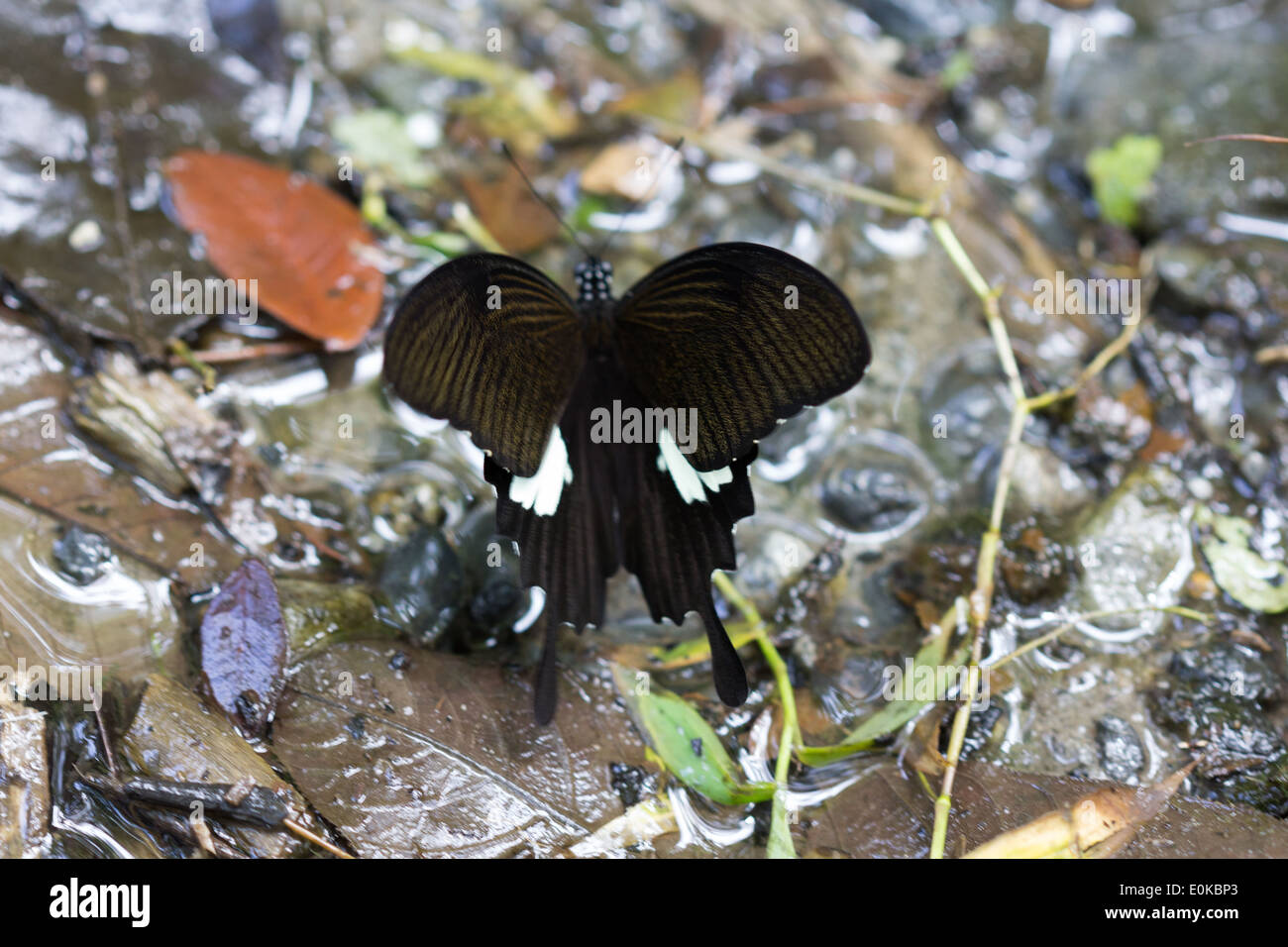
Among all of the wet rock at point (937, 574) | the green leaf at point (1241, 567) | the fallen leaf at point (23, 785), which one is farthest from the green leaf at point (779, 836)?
the fallen leaf at point (23, 785)

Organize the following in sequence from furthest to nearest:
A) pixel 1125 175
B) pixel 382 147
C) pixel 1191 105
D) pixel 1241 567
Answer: pixel 1191 105 < pixel 1125 175 < pixel 382 147 < pixel 1241 567

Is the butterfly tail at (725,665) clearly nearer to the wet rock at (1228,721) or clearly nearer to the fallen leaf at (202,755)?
the fallen leaf at (202,755)

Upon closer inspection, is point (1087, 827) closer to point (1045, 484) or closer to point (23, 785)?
point (1045, 484)

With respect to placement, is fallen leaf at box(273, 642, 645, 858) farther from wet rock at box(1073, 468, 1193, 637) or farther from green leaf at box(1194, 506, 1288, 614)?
green leaf at box(1194, 506, 1288, 614)

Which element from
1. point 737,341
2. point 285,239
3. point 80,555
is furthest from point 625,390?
point 80,555

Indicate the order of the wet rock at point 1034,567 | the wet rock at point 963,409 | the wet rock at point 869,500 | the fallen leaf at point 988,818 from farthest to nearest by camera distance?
the wet rock at point 963,409 → the wet rock at point 869,500 → the wet rock at point 1034,567 → the fallen leaf at point 988,818

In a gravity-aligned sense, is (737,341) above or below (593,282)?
below

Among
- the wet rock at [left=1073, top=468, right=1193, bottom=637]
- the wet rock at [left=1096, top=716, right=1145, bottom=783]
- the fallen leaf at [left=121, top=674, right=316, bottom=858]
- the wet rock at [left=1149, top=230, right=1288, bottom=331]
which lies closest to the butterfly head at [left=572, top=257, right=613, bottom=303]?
the fallen leaf at [left=121, top=674, right=316, bottom=858]
